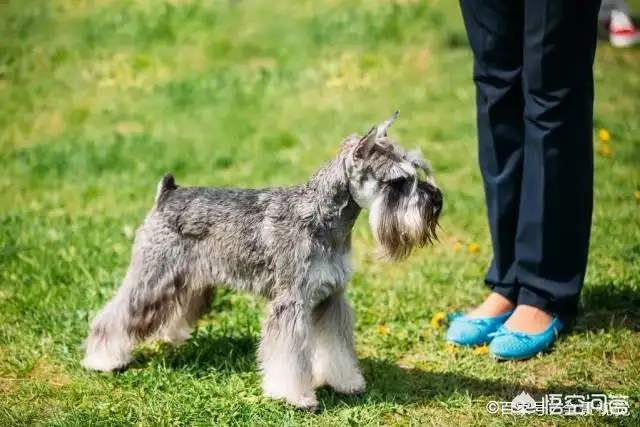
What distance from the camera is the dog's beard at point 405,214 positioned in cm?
471

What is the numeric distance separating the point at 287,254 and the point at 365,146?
74cm

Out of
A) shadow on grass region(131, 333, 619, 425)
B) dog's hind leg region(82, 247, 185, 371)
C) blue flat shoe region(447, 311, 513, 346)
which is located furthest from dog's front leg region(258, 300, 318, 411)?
blue flat shoe region(447, 311, 513, 346)

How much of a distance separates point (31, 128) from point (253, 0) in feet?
16.0

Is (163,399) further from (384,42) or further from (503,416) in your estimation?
(384,42)

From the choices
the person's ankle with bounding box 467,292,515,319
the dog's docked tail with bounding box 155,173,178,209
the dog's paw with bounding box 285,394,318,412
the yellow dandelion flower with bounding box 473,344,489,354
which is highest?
the dog's docked tail with bounding box 155,173,178,209

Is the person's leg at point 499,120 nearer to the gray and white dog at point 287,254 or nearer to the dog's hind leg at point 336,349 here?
the gray and white dog at point 287,254

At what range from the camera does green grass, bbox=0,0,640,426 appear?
16.9 feet

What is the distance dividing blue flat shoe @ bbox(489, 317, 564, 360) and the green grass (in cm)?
7

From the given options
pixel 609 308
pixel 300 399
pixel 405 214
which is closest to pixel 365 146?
pixel 405 214

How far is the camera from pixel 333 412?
4.92m

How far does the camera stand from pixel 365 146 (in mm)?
4727

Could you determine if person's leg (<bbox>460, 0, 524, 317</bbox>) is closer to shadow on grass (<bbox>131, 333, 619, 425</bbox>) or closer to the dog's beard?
shadow on grass (<bbox>131, 333, 619, 425</bbox>)

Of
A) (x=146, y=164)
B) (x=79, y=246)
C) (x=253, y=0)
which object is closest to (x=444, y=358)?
(x=79, y=246)

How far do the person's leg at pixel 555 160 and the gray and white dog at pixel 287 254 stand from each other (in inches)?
34.6
